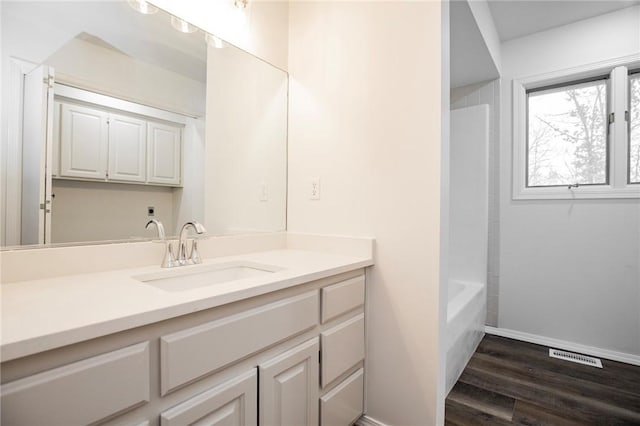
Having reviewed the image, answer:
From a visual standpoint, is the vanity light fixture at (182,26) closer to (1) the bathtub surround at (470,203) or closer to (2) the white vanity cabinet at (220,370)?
(2) the white vanity cabinet at (220,370)

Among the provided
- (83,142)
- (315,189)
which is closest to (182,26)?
A: (83,142)

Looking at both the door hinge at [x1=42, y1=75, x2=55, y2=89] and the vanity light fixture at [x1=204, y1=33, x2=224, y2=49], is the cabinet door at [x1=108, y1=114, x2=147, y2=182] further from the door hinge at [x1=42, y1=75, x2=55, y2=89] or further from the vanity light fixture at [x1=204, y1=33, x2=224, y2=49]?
the vanity light fixture at [x1=204, y1=33, x2=224, y2=49]

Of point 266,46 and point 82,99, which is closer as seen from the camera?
point 82,99

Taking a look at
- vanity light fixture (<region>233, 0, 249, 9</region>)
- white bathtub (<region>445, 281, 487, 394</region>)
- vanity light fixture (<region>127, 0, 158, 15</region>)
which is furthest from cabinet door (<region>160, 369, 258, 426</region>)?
vanity light fixture (<region>233, 0, 249, 9</region>)

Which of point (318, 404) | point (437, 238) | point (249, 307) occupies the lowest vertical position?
point (318, 404)

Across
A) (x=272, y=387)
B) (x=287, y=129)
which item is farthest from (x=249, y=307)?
(x=287, y=129)

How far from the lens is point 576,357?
2.20 metres

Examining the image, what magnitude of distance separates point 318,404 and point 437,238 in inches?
31.8

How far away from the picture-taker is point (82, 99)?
1066 mm

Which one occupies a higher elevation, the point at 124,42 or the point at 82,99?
the point at 124,42

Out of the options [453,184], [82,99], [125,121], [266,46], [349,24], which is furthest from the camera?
[453,184]

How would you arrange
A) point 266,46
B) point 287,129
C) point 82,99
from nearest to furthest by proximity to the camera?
1. point 82,99
2. point 266,46
3. point 287,129

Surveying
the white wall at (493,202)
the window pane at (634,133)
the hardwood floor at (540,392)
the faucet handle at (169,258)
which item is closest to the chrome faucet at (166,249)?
the faucet handle at (169,258)

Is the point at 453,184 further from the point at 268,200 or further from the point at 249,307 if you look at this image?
the point at 249,307
